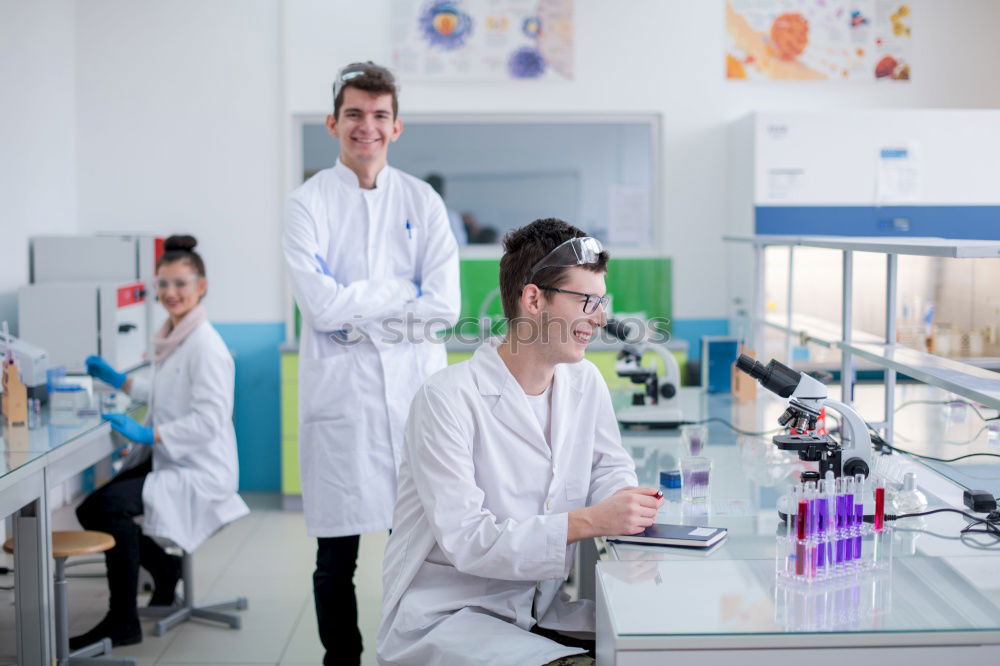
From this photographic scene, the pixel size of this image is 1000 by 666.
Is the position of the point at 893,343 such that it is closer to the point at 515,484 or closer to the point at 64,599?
the point at 515,484

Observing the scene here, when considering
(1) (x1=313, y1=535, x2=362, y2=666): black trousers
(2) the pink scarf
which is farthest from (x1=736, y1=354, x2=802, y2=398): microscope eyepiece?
(2) the pink scarf

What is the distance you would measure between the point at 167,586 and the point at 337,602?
1.11 m

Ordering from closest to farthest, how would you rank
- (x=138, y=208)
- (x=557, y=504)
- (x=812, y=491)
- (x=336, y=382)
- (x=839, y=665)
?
(x=839, y=665), (x=812, y=491), (x=557, y=504), (x=336, y=382), (x=138, y=208)

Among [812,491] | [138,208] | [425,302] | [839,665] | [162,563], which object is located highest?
[138,208]

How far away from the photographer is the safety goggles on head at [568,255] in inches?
78.8

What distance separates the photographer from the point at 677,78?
539 cm

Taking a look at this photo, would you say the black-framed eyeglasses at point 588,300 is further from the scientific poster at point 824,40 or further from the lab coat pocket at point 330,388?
the scientific poster at point 824,40

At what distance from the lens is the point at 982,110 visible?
16.3 feet

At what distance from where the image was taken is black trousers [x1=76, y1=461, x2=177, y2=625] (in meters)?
3.27

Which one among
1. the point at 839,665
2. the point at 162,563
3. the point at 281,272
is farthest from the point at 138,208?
the point at 839,665

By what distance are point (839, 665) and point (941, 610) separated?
215 mm

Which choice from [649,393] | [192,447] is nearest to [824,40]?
[649,393]

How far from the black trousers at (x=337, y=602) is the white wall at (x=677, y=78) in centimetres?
310

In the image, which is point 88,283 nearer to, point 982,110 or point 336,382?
point 336,382
